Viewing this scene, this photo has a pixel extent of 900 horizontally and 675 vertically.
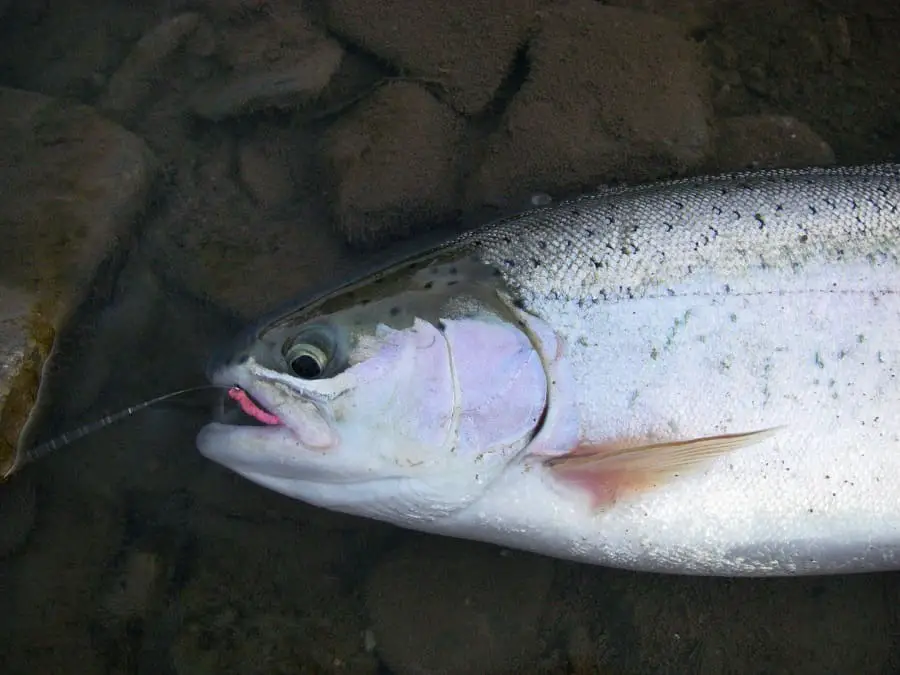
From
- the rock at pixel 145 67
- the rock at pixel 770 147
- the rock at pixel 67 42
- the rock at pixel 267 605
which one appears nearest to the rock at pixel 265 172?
the rock at pixel 145 67

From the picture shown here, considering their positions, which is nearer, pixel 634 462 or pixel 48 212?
pixel 634 462

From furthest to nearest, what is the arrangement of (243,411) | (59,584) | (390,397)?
(59,584)
(243,411)
(390,397)

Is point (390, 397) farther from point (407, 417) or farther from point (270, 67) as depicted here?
point (270, 67)

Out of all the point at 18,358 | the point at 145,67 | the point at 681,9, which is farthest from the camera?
the point at 145,67

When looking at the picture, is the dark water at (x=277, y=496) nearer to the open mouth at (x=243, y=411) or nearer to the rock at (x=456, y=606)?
the rock at (x=456, y=606)

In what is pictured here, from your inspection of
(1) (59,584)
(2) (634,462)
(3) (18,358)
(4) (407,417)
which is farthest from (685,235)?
(1) (59,584)

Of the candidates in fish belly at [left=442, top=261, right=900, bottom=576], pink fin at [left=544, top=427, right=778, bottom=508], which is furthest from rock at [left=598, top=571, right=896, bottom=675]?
pink fin at [left=544, top=427, right=778, bottom=508]

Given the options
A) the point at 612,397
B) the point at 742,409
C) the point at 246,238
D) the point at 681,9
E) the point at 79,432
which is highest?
the point at 681,9

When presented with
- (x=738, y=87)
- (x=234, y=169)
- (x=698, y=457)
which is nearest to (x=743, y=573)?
(x=698, y=457)

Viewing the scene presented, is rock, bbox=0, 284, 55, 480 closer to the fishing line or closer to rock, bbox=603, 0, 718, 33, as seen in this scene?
the fishing line
